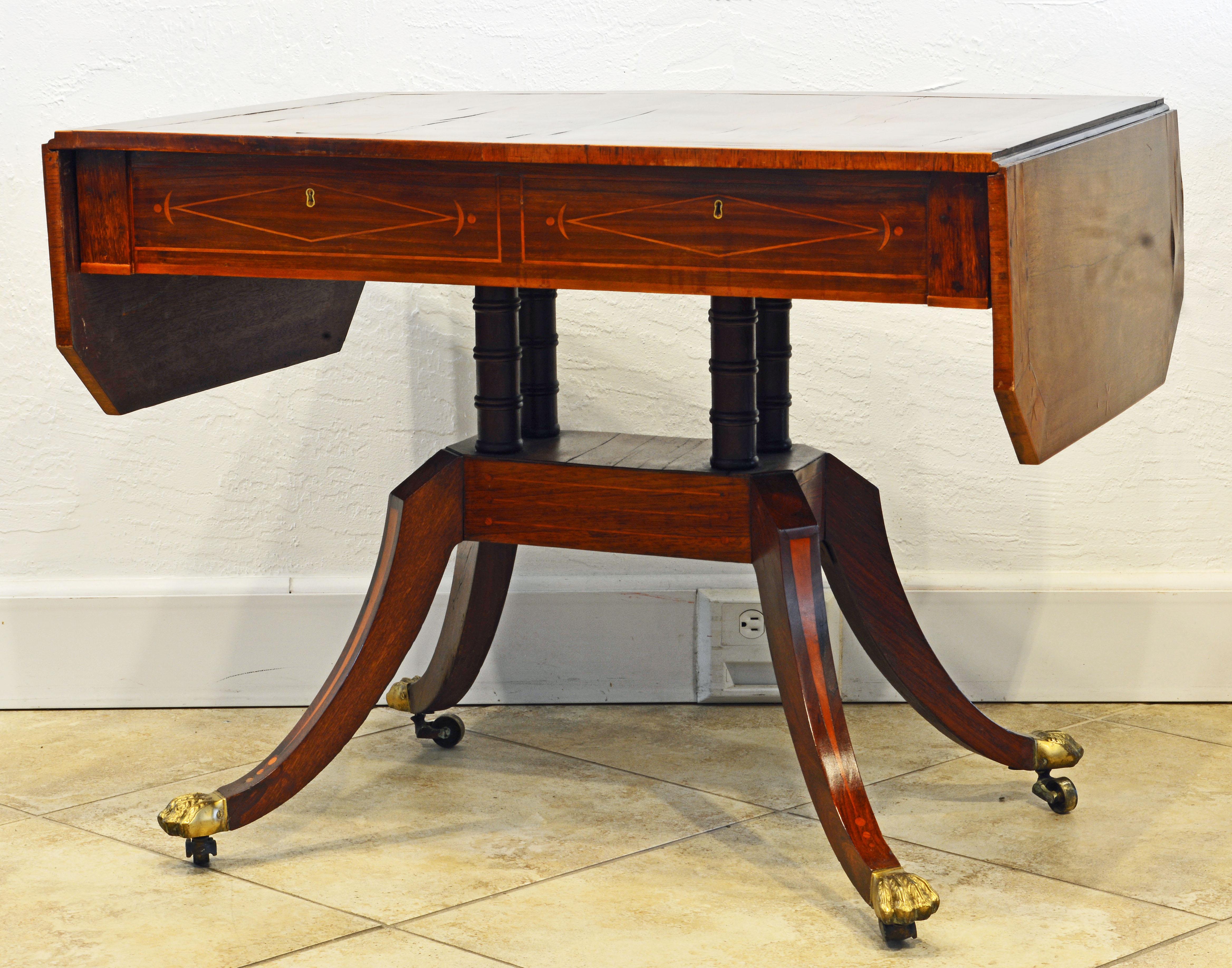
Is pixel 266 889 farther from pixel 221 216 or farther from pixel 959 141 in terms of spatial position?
pixel 959 141

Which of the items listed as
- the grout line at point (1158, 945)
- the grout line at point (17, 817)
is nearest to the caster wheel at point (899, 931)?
the grout line at point (1158, 945)

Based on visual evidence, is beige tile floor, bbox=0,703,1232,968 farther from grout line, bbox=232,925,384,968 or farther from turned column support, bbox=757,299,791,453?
turned column support, bbox=757,299,791,453

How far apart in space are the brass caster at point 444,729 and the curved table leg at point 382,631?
0.31 meters

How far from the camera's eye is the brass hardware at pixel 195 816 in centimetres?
175

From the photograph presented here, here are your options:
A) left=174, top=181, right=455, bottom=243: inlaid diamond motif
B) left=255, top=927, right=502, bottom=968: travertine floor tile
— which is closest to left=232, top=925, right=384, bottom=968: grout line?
left=255, top=927, right=502, bottom=968: travertine floor tile

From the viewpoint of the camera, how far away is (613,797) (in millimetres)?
2012

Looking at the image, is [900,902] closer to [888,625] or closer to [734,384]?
[888,625]

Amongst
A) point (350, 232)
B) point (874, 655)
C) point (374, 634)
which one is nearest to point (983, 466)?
point (874, 655)

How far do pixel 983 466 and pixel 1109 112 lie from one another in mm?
856

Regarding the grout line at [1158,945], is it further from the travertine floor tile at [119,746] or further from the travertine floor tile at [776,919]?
the travertine floor tile at [119,746]

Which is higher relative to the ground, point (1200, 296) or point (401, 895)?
point (1200, 296)

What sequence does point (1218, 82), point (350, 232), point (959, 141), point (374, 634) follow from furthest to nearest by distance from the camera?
1. point (1218, 82)
2. point (374, 634)
3. point (350, 232)
4. point (959, 141)

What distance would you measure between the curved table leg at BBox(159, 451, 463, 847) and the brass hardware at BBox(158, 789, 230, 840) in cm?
3

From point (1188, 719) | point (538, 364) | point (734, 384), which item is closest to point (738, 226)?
point (734, 384)
